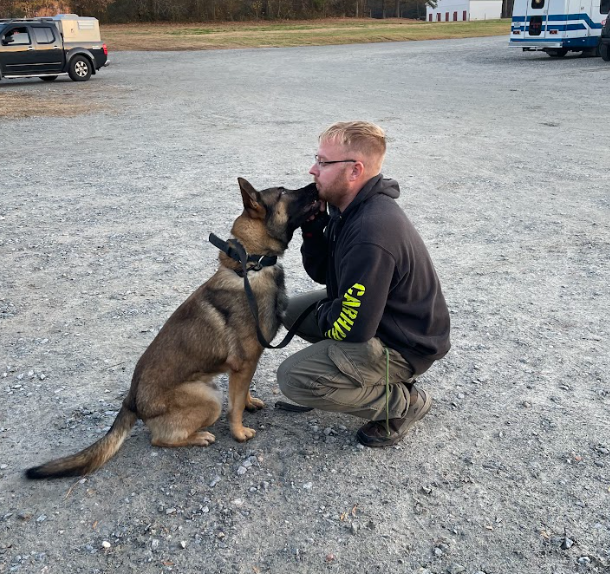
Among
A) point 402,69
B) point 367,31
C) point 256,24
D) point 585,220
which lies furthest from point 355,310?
point 256,24

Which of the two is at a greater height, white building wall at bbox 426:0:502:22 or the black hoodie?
white building wall at bbox 426:0:502:22

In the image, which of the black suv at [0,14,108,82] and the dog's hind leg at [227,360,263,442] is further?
the black suv at [0,14,108,82]

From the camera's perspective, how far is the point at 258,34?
137 ft

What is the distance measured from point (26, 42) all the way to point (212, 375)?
1991 cm

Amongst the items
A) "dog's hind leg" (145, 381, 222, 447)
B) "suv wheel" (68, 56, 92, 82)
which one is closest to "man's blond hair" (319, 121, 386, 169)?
"dog's hind leg" (145, 381, 222, 447)

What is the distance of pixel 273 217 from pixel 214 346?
78 centimetres

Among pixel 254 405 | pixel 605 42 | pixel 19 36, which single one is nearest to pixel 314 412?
pixel 254 405

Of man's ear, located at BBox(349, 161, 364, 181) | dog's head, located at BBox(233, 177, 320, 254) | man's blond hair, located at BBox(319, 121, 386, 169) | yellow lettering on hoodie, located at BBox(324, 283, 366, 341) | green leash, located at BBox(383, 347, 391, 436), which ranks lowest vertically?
green leash, located at BBox(383, 347, 391, 436)

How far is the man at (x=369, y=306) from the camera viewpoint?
9.91ft

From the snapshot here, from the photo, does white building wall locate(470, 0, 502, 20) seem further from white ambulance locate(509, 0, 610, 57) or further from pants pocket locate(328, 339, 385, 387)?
pants pocket locate(328, 339, 385, 387)

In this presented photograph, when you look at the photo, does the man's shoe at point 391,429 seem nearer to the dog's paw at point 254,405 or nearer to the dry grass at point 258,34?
the dog's paw at point 254,405

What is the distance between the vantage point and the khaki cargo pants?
3.29 m

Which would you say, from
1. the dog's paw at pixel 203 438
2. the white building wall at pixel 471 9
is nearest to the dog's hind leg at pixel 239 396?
the dog's paw at pixel 203 438

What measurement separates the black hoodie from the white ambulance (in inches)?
931
